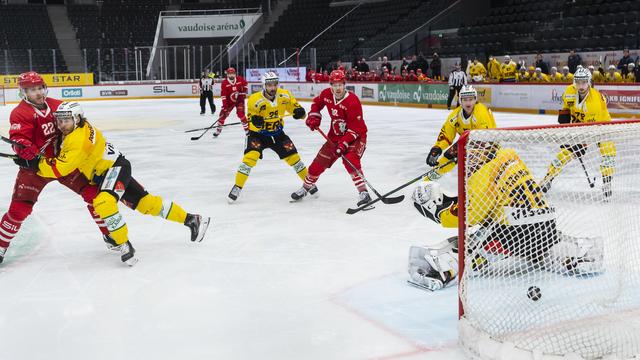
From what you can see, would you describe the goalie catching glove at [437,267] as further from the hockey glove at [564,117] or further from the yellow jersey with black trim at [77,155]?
the hockey glove at [564,117]

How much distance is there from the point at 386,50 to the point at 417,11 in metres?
2.32

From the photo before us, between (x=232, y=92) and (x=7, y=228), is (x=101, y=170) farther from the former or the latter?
(x=232, y=92)

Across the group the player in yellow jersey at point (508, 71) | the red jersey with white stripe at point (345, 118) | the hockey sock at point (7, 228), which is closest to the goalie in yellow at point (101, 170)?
the hockey sock at point (7, 228)

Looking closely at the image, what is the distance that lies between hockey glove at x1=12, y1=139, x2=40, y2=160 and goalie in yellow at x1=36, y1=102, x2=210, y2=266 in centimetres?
7

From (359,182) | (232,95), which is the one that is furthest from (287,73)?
(359,182)

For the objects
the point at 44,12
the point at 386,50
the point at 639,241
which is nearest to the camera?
the point at 639,241

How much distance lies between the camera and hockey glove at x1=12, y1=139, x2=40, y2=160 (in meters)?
4.18

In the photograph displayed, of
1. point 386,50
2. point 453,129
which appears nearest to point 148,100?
point 386,50

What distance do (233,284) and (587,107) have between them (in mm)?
4000

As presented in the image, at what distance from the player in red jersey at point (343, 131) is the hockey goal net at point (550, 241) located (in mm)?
2834

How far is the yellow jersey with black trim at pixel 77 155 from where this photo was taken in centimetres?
410

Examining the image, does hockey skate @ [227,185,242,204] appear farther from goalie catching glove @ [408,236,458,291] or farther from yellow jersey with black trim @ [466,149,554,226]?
yellow jersey with black trim @ [466,149,554,226]

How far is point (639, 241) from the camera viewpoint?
3496 mm

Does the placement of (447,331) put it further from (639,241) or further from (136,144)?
(136,144)
